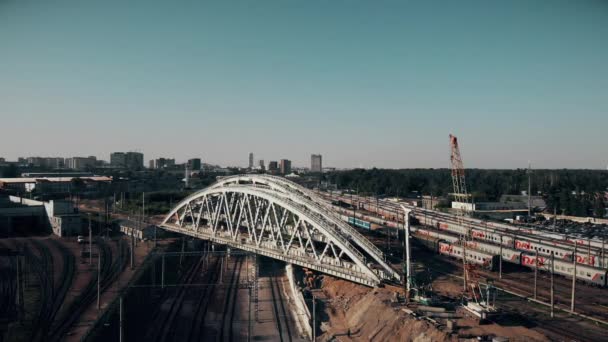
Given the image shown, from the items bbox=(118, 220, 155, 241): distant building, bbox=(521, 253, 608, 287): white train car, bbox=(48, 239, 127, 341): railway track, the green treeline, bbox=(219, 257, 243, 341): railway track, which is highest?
the green treeline

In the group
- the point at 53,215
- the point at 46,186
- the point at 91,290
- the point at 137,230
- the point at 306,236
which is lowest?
the point at 91,290

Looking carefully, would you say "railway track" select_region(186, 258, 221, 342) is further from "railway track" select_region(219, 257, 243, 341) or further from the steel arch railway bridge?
the steel arch railway bridge

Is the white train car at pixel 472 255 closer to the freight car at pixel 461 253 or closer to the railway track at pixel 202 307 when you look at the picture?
the freight car at pixel 461 253

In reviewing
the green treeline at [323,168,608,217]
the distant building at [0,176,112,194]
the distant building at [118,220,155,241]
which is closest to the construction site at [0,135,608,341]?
the distant building at [118,220,155,241]

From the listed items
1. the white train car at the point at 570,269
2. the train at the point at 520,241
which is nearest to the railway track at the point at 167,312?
the train at the point at 520,241

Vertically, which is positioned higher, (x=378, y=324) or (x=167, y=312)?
(x=378, y=324)

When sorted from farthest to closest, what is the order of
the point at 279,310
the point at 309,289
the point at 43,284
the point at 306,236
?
the point at 306,236 < the point at 309,289 < the point at 43,284 < the point at 279,310

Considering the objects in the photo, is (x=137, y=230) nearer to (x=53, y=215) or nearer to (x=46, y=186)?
(x=53, y=215)

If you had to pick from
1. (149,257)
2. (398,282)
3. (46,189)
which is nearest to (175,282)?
(149,257)

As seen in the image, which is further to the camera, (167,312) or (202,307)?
(202,307)

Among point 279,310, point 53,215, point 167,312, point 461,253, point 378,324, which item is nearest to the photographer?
point 378,324

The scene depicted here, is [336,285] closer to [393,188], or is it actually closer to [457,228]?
[457,228]

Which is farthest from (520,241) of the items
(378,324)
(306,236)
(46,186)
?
(46,186)
